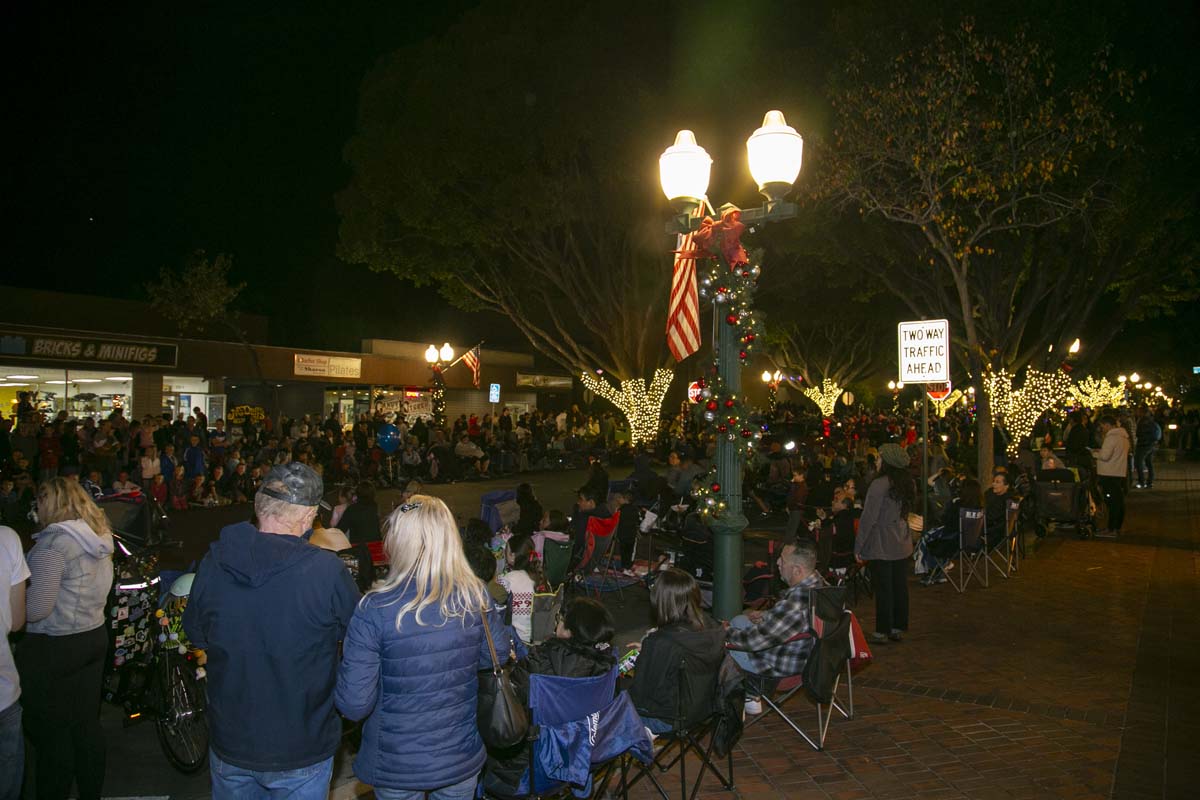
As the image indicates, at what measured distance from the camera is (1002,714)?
19.4 ft

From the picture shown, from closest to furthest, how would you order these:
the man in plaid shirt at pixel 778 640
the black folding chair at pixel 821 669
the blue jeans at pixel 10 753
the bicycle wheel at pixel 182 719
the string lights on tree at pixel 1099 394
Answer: the blue jeans at pixel 10 753
the bicycle wheel at pixel 182 719
the black folding chair at pixel 821 669
the man in plaid shirt at pixel 778 640
the string lights on tree at pixel 1099 394

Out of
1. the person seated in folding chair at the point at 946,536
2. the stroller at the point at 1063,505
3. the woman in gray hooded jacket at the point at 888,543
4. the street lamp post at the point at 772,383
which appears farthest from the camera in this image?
the street lamp post at the point at 772,383

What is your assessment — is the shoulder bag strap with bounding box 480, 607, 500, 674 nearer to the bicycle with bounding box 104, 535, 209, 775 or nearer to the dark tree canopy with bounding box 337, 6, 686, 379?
the bicycle with bounding box 104, 535, 209, 775

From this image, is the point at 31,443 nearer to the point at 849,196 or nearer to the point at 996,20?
the point at 849,196

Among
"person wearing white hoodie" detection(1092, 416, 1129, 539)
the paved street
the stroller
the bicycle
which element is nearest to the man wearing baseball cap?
the paved street

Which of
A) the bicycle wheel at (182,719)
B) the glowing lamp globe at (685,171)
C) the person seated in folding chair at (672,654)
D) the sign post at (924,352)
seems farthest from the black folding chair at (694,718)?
the sign post at (924,352)

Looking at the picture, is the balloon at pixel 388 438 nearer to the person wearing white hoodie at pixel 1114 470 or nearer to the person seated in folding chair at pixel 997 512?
the person seated in folding chair at pixel 997 512

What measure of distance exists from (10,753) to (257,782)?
1300 mm

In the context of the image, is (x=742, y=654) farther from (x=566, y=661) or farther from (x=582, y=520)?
(x=582, y=520)

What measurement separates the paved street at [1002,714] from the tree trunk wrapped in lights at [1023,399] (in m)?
8.67

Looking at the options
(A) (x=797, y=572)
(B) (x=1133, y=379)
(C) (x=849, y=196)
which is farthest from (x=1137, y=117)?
(B) (x=1133, y=379)

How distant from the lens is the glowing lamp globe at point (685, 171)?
7043 mm

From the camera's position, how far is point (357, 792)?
4793 mm

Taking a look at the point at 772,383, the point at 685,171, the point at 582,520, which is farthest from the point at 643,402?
the point at 685,171
